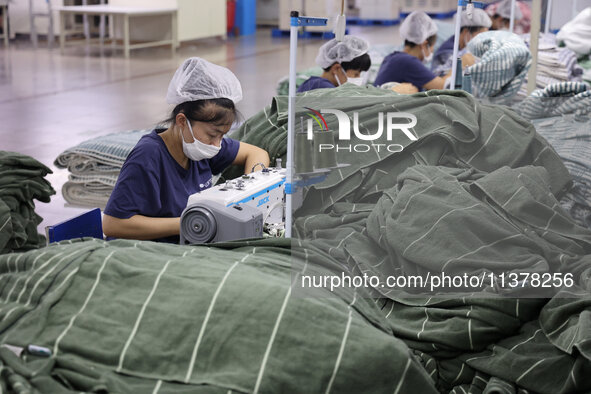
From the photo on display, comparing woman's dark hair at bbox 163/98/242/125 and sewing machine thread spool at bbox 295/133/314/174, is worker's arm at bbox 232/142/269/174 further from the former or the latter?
sewing machine thread spool at bbox 295/133/314/174

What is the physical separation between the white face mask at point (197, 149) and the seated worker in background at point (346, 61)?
1527mm

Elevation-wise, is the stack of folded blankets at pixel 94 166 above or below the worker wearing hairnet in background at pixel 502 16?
below

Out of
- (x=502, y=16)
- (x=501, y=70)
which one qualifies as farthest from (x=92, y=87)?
(x=501, y=70)

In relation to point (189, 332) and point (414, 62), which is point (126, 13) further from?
point (189, 332)

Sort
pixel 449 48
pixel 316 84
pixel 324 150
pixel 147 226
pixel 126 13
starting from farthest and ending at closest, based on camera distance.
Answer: pixel 126 13 → pixel 449 48 → pixel 316 84 → pixel 147 226 → pixel 324 150

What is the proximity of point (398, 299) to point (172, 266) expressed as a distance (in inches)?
20.7

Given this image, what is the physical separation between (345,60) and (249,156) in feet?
4.47

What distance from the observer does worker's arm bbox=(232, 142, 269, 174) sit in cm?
259

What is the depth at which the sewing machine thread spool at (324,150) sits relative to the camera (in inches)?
64.2

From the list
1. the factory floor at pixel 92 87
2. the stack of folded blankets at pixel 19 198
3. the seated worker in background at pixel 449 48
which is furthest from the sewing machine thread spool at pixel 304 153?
the seated worker in background at pixel 449 48

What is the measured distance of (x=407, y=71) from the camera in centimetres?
445

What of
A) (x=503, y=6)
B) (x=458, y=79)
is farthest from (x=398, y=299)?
(x=503, y=6)

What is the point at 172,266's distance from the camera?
1.50 meters

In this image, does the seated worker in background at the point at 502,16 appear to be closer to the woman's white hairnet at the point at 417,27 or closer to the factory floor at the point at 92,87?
the woman's white hairnet at the point at 417,27
